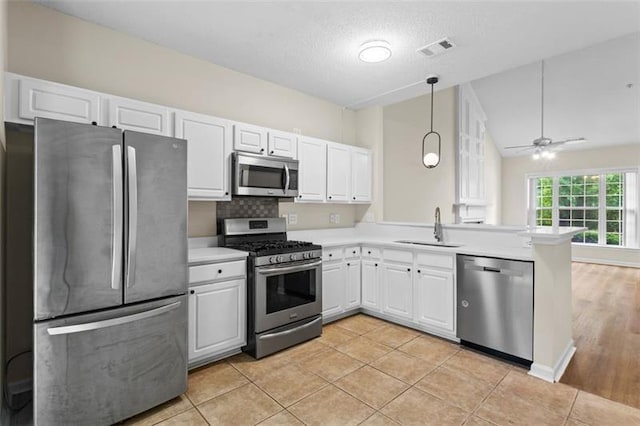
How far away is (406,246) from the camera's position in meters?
3.35

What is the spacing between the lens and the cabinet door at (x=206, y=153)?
107 inches

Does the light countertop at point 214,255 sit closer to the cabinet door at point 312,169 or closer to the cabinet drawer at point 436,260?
the cabinet door at point 312,169

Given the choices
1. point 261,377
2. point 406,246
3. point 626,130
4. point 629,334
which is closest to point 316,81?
point 406,246

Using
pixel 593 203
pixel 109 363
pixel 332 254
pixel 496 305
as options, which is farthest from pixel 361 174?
pixel 593 203

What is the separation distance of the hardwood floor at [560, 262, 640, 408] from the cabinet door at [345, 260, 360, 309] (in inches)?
76.8

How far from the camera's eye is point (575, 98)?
5.88m

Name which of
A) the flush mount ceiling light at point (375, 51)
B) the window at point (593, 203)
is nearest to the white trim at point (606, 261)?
the window at point (593, 203)

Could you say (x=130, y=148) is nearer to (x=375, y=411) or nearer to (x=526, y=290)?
(x=375, y=411)

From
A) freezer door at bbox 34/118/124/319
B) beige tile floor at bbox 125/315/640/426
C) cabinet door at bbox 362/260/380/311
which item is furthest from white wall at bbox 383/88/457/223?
freezer door at bbox 34/118/124/319

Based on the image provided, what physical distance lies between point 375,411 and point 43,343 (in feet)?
6.26

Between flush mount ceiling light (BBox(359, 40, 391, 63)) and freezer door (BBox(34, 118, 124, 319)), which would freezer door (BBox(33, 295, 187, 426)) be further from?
flush mount ceiling light (BBox(359, 40, 391, 63))

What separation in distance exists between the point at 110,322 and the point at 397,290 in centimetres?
261

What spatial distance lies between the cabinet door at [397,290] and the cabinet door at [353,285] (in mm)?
324

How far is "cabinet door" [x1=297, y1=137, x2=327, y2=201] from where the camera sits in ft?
11.8
